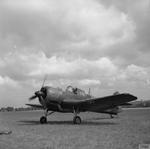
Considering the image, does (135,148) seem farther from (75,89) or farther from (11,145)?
(75,89)

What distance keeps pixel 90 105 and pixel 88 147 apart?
1101 centimetres

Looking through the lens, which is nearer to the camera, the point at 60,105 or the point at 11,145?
the point at 11,145

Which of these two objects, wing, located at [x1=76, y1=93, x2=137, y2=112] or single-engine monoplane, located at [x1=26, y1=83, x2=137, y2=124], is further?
single-engine monoplane, located at [x1=26, y1=83, x2=137, y2=124]

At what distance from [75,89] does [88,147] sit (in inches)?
453

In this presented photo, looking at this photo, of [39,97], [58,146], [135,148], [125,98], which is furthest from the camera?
[39,97]

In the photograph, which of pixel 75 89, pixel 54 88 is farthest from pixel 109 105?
pixel 54 88

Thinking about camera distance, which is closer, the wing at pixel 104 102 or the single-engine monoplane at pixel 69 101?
the wing at pixel 104 102

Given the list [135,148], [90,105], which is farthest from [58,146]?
[90,105]

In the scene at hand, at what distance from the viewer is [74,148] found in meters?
7.20

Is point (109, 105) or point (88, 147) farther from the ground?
point (109, 105)

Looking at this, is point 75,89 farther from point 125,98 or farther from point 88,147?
point 88,147

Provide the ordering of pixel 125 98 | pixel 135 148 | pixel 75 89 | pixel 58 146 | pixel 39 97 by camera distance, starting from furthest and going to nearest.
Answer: pixel 75 89
pixel 39 97
pixel 125 98
pixel 58 146
pixel 135 148

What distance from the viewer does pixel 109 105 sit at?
18625mm

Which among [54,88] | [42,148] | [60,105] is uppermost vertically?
[54,88]
